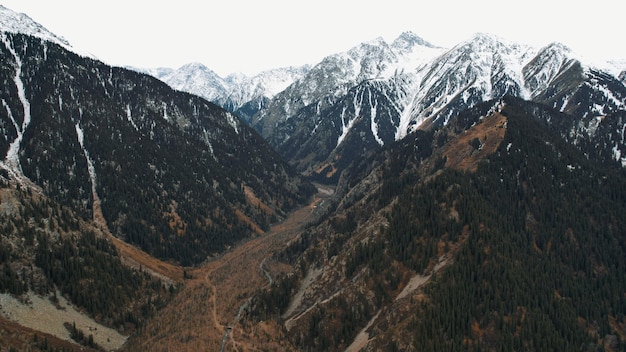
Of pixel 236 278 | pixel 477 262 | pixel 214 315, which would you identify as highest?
pixel 236 278

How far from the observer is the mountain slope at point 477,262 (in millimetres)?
84188

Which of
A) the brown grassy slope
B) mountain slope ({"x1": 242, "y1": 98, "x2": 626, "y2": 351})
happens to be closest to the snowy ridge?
the brown grassy slope

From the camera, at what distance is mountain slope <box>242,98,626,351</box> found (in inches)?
3314

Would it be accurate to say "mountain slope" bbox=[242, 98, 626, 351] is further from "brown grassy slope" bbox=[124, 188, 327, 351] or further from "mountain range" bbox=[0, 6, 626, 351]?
"brown grassy slope" bbox=[124, 188, 327, 351]

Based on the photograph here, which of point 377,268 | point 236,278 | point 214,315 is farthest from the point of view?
point 236,278

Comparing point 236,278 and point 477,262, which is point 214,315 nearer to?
point 236,278

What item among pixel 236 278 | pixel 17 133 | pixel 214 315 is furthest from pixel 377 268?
pixel 17 133

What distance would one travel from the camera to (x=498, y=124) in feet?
523

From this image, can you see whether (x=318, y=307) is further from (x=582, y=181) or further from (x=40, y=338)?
(x=582, y=181)

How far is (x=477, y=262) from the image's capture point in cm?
9644

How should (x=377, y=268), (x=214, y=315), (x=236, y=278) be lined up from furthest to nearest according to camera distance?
(x=236, y=278)
(x=214, y=315)
(x=377, y=268)

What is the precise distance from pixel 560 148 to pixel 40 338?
488 feet

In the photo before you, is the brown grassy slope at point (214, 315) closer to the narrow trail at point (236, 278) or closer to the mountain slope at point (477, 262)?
the narrow trail at point (236, 278)

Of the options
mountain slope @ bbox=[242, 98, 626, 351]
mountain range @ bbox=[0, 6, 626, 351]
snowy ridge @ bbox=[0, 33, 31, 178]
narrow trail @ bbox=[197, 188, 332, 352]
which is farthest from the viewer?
snowy ridge @ bbox=[0, 33, 31, 178]
